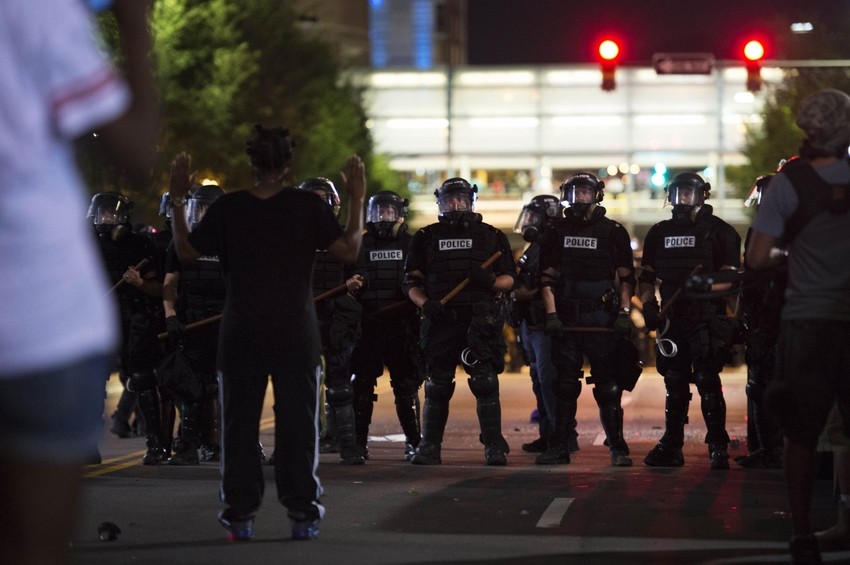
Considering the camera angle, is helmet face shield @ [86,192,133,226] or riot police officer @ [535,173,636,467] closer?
riot police officer @ [535,173,636,467]

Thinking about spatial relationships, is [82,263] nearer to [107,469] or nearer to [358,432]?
[107,469]

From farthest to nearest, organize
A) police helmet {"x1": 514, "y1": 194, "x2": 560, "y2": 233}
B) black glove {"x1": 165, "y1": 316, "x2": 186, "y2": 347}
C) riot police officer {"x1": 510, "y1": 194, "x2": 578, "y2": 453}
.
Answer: police helmet {"x1": 514, "y1": 194, "x2": 560, "y2": 233}
riot police officer {"x1": 510, "y1": 194, "x2": 578, "y2": 453}
black glove {"x1": 165, "y1": 316, "x2": 186, "y2": 347}

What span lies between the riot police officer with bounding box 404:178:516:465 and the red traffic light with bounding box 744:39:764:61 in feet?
42.8

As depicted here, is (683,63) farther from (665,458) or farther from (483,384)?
(665,458)

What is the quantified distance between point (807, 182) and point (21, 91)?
444cm

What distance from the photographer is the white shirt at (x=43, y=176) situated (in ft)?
9.01

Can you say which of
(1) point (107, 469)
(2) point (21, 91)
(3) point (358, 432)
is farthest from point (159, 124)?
(3) point (358, 432)

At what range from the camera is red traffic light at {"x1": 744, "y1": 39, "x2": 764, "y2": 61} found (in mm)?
24219

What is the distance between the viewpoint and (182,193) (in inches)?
293

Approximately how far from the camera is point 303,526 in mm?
7297

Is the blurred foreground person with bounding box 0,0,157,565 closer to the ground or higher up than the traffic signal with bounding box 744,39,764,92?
closer to the ground

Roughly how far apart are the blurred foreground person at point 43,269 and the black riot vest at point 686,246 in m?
9.37

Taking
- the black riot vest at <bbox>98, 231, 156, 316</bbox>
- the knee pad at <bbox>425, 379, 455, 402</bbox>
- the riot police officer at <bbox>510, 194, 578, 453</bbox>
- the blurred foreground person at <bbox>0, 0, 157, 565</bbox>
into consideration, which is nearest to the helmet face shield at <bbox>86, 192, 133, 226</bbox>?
the black riot vest at <bbox>98, 231, 156, 316</bbox>

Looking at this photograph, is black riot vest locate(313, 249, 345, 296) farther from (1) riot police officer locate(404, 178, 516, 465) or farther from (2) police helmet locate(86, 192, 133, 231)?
(2) police helmet locate(86, 192, 133, 231)
